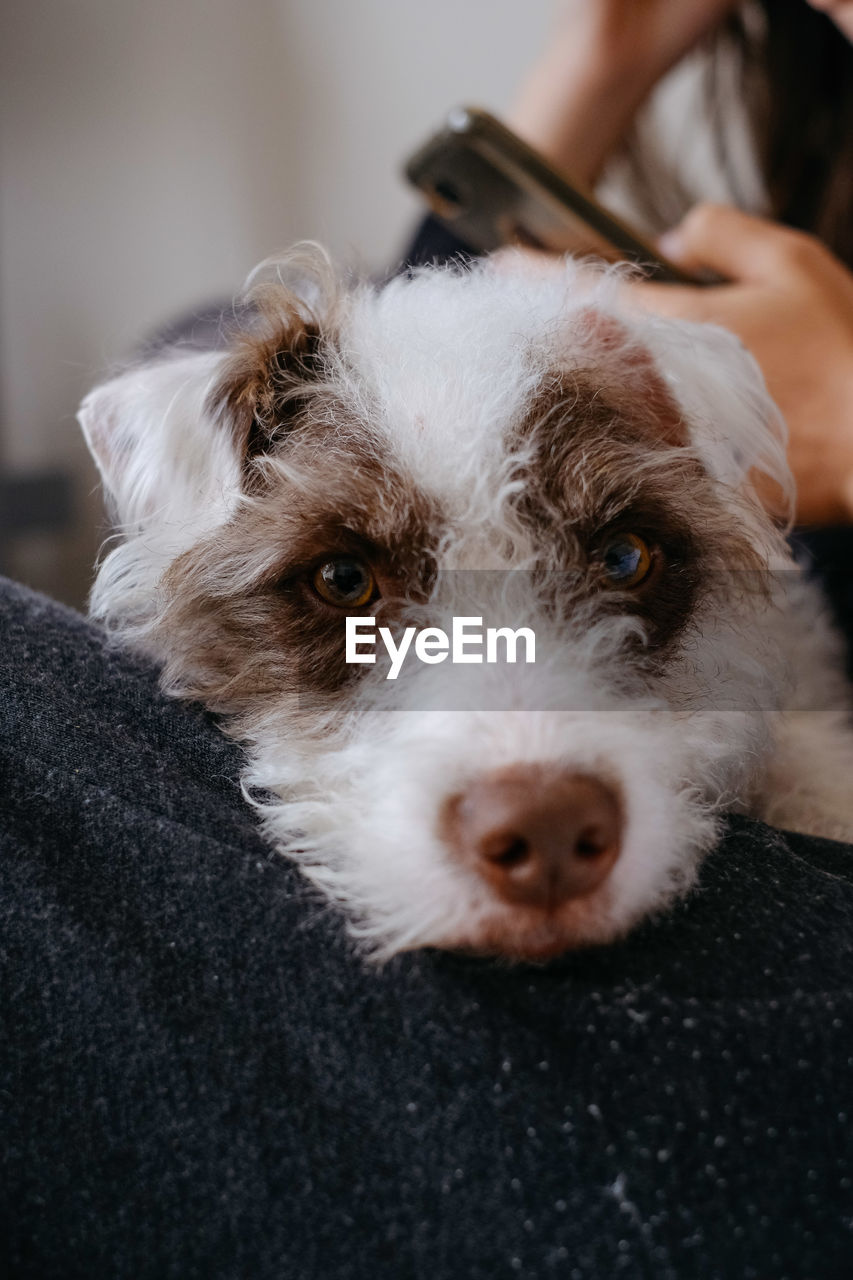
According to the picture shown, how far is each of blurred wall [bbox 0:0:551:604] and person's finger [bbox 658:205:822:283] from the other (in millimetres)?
2383

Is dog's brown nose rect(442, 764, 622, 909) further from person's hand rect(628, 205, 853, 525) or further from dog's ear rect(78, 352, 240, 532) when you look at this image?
person's hand rect(628, 205, 853, 525)

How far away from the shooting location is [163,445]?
1058 millimetres

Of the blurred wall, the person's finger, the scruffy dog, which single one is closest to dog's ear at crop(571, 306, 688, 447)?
the scruffy dog

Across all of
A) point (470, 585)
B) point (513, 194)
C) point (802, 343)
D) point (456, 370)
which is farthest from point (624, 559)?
point (513, 194)

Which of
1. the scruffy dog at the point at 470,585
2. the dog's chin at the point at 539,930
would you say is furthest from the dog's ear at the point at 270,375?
the dog's chin at the point at 539,930

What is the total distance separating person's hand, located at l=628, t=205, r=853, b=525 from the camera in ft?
5.05

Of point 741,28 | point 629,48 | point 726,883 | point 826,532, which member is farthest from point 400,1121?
point 741,28

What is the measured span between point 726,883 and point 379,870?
0.30m

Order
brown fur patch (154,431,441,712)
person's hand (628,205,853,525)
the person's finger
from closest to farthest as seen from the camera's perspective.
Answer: brown fur patch (154,431,441,712)
person's hand (628,205,853,525)
the person's finger

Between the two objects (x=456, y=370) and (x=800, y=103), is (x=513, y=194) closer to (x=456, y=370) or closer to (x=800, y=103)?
(x=456, y=370)

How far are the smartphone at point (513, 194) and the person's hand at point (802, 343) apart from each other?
12cm

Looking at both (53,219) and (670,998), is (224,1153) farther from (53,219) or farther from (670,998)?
(53,219)

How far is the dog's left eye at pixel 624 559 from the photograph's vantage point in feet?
3.17

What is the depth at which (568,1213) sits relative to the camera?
60 cm
